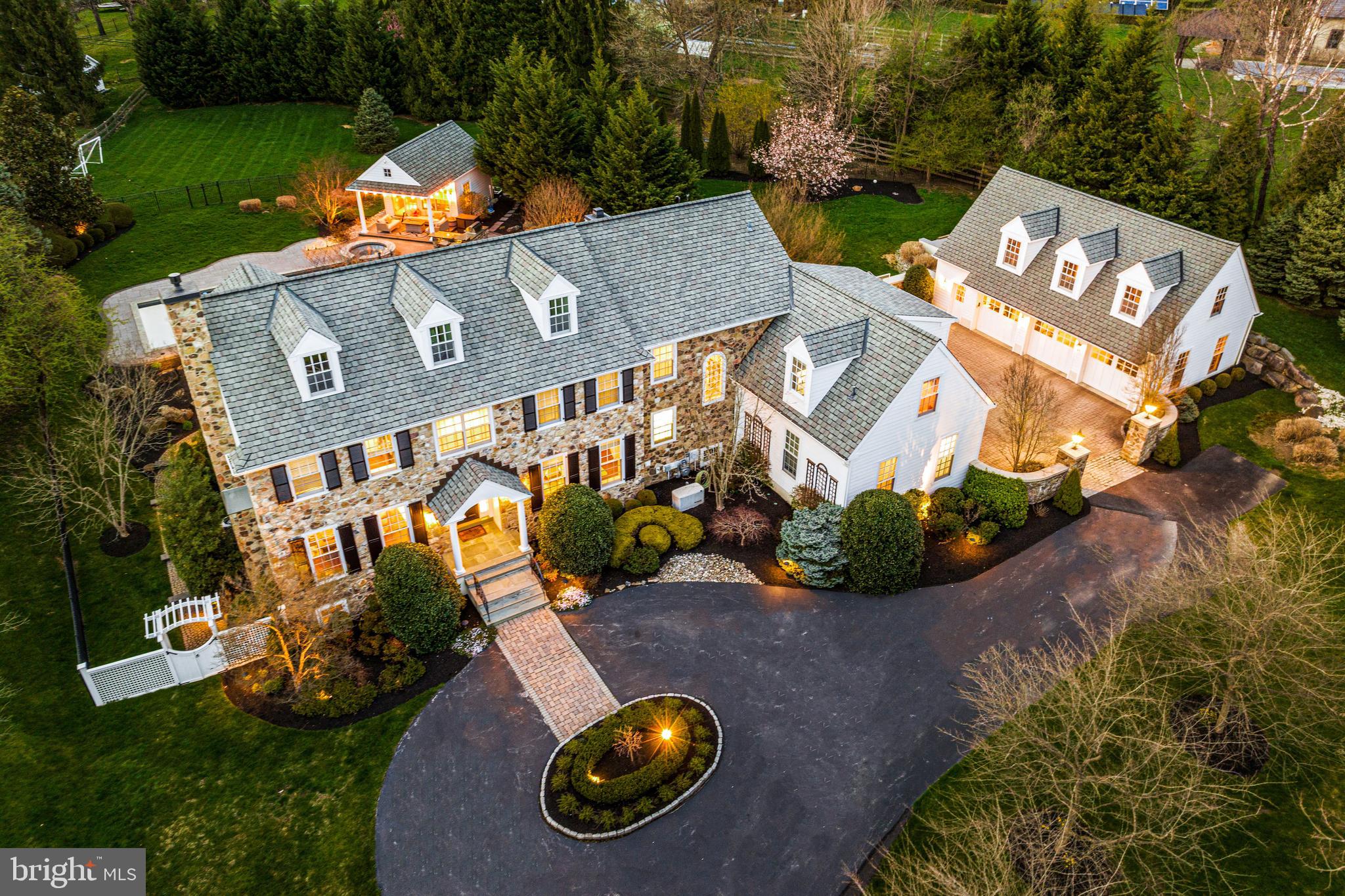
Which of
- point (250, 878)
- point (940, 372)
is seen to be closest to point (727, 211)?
point (940, 372)

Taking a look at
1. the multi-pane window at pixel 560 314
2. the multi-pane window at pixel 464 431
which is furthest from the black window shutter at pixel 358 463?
the multi-pane window at pixel 560 314

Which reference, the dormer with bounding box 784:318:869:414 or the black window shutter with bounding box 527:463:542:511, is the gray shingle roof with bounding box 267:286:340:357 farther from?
the dormer with bounding box 784:318:869:414

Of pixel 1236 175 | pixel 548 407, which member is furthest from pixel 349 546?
pixel 1236 175

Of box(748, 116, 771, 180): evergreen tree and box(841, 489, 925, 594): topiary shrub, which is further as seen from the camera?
box(748, 116, 771, 180): evergreen tree

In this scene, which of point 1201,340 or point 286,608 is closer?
point 286,608

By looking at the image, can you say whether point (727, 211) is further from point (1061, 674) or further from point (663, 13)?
point (663, 13)

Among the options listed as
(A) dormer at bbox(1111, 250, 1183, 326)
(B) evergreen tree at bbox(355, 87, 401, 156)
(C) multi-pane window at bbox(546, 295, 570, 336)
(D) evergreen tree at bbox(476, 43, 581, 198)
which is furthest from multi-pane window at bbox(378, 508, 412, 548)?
(B) evergreen tree at bbox(355, 87, 401, 156)
